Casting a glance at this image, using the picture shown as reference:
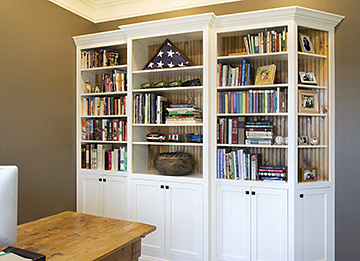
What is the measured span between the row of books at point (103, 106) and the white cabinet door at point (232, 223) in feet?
4.63

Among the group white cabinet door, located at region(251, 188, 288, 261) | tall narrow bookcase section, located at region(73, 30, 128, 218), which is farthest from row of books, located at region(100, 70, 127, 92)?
white cabinet door, located at region(251, 188, 288, 261)

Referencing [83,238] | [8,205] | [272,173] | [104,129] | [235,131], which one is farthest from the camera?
[104,129]

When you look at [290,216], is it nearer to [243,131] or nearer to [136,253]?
[243,131]

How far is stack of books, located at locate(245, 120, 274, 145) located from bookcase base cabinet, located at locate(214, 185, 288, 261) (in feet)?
1.46

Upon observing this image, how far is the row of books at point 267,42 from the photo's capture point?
2.76 metres

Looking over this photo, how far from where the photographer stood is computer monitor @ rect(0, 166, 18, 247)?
1.40 metres

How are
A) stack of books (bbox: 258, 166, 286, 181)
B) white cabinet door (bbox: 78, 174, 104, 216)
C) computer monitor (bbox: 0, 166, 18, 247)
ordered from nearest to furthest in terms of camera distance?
computer monitor (bbox: 0, 166, 18, 247), stack of books (bbox: 258, 166, 286, 181), white cabinet door (bbox: 78, 174, 104, 216)

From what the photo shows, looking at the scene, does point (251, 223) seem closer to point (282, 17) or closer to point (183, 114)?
point (183, 114)

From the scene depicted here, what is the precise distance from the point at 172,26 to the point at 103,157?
164 centimetres

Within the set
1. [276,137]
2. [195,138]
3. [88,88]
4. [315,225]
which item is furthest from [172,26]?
[315,225]

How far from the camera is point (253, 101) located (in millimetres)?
2820

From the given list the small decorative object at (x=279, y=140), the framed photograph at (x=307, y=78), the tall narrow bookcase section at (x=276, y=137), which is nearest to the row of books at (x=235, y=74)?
the tall narrow bookcase section at (x=276, y=137)

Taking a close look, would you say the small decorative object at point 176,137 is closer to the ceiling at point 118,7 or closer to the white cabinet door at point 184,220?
the white cabinet door at point 184,220

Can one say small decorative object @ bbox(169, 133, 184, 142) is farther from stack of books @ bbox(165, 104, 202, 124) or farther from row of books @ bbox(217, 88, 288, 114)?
row of books @ bbox(217, 88, 288, 114)
